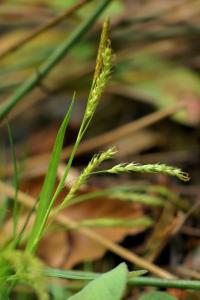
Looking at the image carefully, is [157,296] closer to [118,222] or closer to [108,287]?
[108,287]

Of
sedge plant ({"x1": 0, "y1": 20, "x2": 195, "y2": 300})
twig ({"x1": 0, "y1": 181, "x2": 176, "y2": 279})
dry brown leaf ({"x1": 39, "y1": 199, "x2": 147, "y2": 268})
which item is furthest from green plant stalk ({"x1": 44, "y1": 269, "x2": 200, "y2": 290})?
dry brown leaf ({"x1": 39, "y1": 199, "x2": 147, "y2": 268})

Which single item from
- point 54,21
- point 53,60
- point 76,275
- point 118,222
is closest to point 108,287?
point 76,275

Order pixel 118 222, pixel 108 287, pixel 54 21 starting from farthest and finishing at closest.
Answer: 1. pixel 54 21
2. pixel 118 222
3. pixel 108 287

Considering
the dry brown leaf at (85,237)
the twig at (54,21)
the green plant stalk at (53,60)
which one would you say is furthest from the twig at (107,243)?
the twig at (54,21)

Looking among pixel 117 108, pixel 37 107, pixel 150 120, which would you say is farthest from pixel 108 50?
pixel 37 107

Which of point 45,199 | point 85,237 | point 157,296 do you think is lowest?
point 85,237

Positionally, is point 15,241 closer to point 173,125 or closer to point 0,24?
point 173,125

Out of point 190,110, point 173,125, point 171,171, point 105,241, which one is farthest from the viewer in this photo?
point 173,125

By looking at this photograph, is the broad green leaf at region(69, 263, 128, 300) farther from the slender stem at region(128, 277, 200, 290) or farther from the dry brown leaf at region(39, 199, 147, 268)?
the dry brown leaf at region(39, 199, 147, 268)

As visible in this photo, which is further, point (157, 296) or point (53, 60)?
point (53, 60)
